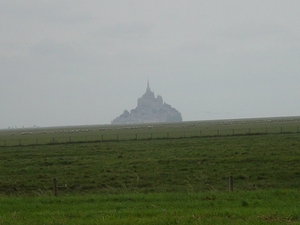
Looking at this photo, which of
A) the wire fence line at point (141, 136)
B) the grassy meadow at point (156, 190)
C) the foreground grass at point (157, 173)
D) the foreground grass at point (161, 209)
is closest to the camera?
the foreground grass at point (161, 209)

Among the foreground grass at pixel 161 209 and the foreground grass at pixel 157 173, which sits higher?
the foreground grass at pixel 161 209

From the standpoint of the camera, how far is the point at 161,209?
480 inches

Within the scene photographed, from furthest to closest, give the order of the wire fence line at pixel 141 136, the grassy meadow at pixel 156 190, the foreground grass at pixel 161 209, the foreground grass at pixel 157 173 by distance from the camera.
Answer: the wire fence line at pixel 141 136 → the foreground grass at pixel 157 173 → the grassy meadow at pixel 156 190 → the foreground grass at pixel 161 209

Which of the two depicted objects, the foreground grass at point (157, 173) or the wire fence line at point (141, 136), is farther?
the wire fence line at point (141, 136)

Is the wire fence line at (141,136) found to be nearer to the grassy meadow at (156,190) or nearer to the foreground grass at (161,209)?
the grassy meadow at (156,190)

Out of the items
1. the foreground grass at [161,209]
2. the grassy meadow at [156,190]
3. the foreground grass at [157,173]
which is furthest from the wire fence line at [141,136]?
the foreground grass at [161,209]

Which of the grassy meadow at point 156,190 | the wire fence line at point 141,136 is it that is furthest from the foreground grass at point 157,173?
the wire fence line at point 141,136

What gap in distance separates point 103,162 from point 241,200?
19.6 m

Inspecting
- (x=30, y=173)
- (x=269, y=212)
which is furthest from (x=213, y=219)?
(x=30, y=173)

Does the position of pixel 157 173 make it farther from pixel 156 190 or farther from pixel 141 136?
pixel 141 136

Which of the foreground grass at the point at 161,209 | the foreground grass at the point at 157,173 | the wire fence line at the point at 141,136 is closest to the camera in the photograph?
the foreground grass at the point at 161,209

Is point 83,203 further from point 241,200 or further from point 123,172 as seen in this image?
point 123,172

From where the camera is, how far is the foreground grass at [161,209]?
34.9ft

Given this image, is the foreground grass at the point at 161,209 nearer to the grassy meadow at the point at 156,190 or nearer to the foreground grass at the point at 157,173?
the grassy meadow at the point at 156,190
